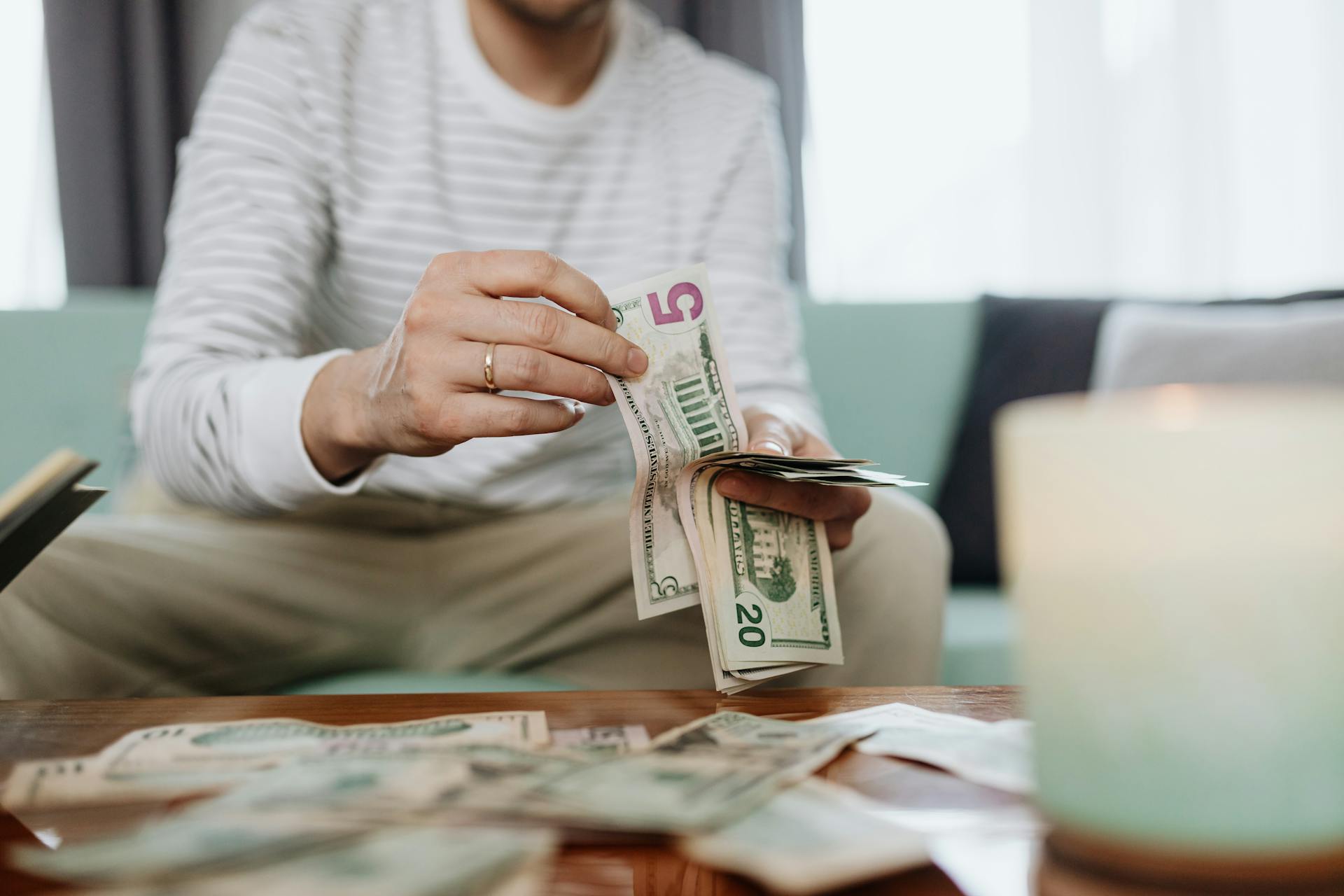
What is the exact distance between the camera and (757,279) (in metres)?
1.43

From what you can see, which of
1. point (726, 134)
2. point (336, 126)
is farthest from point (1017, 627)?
point (726, 134)

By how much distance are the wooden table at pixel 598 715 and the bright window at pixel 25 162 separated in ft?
7.95

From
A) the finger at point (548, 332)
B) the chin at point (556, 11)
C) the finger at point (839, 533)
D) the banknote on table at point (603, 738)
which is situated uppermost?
the chin at point (556, 11)

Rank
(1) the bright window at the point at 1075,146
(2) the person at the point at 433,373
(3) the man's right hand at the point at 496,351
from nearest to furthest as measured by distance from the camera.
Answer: (3) the man's right hand at the point at 496,351, (2) the person at the point at 433,373, (1) the bright window at the point at 1075,146

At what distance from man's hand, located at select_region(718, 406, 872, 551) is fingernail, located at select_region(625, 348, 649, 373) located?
0.33ft

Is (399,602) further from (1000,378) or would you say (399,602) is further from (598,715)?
(1000,378)

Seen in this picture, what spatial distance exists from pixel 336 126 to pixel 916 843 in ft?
3.76

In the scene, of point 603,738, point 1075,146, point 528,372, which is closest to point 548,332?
point 528,372

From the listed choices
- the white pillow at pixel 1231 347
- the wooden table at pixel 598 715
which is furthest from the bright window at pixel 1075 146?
the wooden table at pixel 598 715

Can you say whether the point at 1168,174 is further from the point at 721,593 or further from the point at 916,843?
the point at 916,843

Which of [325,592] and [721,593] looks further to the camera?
[325,592]

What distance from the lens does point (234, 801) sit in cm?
40

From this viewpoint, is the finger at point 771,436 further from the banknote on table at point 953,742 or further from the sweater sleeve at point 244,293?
the sweater sleeve at point 244,293

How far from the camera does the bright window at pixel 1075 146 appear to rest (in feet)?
9.46
